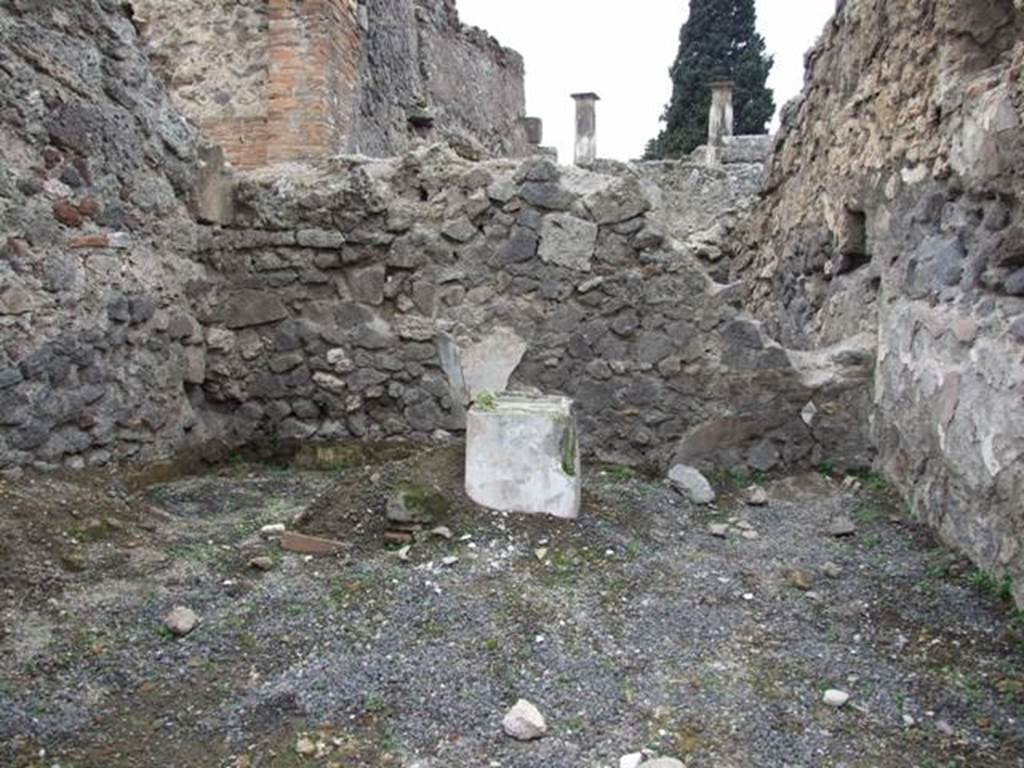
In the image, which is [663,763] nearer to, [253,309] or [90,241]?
[90,241]

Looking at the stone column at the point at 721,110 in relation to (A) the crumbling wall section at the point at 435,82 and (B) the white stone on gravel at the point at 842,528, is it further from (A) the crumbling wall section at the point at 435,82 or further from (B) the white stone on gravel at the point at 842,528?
(B) the white stone on gravel at the point at 842,528

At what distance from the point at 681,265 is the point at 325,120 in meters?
4.00

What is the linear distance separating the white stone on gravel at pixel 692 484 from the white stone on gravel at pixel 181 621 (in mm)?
2395

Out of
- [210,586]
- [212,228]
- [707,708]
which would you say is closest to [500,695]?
[707,708]

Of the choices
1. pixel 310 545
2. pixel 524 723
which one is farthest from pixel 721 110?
pixel 524 723

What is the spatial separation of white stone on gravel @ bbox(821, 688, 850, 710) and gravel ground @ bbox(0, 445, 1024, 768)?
0.10 ft

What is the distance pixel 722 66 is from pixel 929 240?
22322 millimetres

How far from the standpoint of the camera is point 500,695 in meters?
2.52

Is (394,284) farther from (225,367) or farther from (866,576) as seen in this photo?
(866,576)

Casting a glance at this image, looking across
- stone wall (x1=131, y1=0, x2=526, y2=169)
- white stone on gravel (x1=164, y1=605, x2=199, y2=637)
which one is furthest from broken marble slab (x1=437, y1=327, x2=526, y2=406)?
stone wall (x1=131, y1=0, x2=526, y2=169)

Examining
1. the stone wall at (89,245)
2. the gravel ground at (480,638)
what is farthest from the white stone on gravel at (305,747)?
the stone wall at (89,245)

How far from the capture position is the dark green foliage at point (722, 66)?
24.4 m

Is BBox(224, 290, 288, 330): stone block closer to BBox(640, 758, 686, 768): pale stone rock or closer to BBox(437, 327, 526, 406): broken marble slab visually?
BBox(437, 327, 526, 406): broken marble slab

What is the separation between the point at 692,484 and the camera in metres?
4.39
